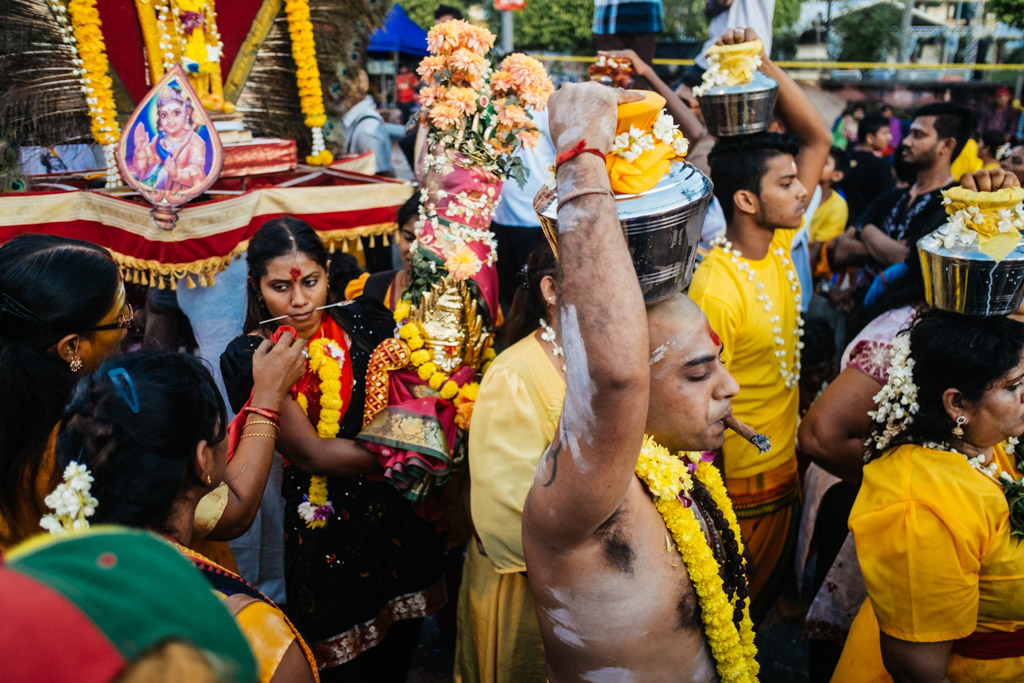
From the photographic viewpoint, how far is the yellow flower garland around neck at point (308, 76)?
4047 mm

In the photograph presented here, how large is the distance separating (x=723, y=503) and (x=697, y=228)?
0.88 m

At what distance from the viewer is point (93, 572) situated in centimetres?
74

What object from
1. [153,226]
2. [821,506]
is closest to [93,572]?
[153,226]

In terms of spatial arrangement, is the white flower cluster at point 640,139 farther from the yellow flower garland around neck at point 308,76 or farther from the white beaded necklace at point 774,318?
the yellow flower garland around neck at point 308,76

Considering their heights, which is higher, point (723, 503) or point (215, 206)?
point (215, 206)

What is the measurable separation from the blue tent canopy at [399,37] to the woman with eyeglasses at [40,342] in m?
10.5

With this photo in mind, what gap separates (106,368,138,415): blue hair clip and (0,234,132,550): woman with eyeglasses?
0.37 m

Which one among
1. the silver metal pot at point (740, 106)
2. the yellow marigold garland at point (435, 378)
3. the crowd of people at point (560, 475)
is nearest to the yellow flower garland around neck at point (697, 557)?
the crowd of people at point (560, 475)

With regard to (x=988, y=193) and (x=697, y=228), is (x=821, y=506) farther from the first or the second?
(x=697, y=228)

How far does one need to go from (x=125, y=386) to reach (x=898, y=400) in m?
2.10

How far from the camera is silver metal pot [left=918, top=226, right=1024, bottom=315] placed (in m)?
2.11

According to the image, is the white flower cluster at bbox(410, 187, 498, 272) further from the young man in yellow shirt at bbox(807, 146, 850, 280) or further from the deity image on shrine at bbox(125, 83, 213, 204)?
the young man in yellow shirt at bbox(807, 146, 850, 280)

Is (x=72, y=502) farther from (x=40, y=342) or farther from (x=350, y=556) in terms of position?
(x=350, y=556)

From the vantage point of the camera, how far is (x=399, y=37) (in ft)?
39.1
